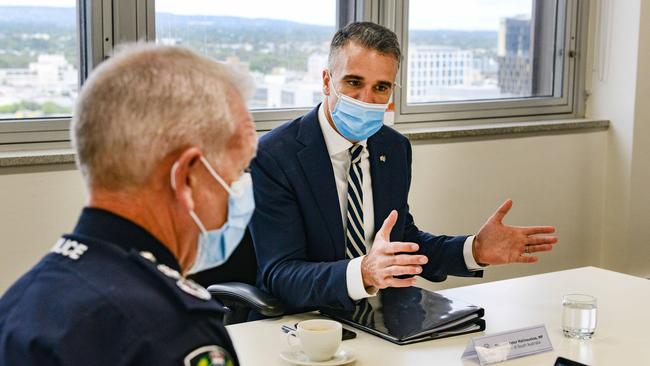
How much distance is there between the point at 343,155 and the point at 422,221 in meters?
1.48

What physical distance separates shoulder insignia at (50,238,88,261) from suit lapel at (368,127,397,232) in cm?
147

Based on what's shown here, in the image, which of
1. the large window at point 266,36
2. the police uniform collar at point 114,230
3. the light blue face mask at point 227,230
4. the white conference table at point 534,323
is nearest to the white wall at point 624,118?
the large window at point 266,36

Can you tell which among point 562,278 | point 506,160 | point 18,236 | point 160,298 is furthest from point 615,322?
point 506,160

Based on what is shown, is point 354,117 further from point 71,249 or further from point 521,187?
point 521,187

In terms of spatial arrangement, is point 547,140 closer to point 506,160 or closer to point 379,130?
point 506,160

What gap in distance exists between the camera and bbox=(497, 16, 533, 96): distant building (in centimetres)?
435

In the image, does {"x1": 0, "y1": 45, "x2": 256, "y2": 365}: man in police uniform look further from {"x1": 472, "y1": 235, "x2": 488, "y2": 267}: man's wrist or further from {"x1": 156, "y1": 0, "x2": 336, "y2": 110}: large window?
{"x1": 156, "y1": 0, "x2": 336, "y2": 110}: large window

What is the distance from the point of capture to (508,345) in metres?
1.76

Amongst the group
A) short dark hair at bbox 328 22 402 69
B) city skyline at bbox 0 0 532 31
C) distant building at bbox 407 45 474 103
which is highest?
city skyline at bbox 0 0 532 31

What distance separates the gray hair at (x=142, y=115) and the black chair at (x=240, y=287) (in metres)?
1.10

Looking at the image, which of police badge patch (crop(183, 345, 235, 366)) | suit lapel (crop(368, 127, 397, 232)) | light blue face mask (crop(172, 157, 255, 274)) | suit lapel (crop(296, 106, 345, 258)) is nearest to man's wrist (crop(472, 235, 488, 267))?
suit lapel (crop(368, 127, 397, 232))

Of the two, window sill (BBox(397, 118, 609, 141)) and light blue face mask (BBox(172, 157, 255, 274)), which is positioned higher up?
light blue face mask (BBox(172, 157, 255, 274))

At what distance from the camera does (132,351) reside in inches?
38.1

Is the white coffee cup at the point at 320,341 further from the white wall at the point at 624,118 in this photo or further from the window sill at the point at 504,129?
the white wall at the point at 624,118
